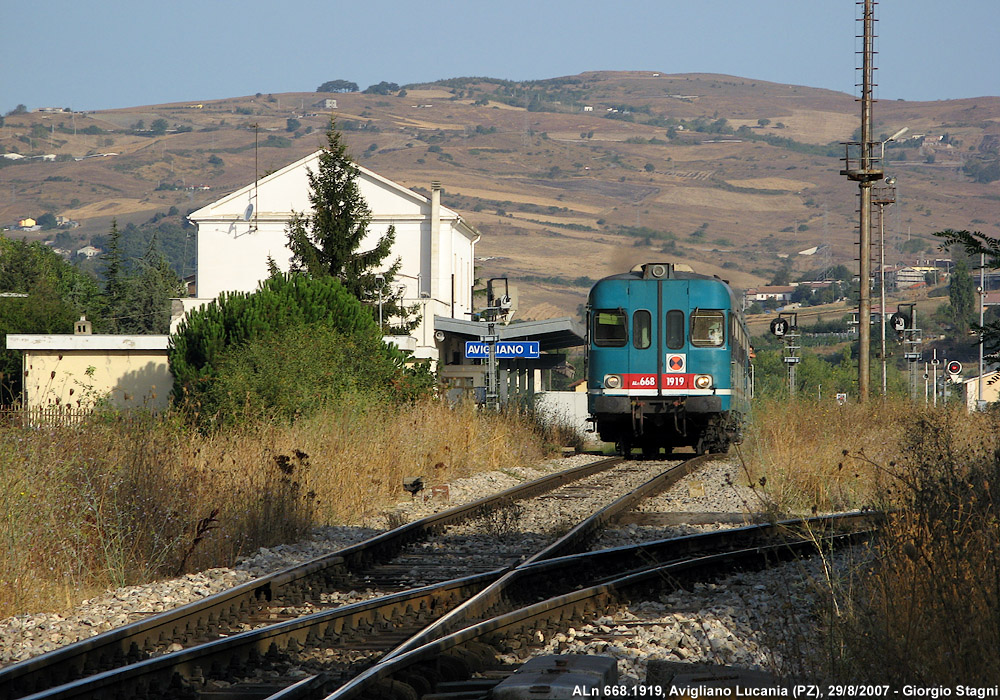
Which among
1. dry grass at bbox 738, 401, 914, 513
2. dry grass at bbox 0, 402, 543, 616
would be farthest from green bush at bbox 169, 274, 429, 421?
dry grass at bbox 738, 401, 914, 513

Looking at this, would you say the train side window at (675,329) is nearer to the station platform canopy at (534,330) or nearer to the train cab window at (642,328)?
the train cab window at (642,328)

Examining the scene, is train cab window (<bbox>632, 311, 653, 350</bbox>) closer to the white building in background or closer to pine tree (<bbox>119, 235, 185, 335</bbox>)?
the white building in background

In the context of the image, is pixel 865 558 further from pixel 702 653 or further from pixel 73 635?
pixel 73 635

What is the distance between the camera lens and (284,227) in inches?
2271

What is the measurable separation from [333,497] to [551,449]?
1392 centimetres

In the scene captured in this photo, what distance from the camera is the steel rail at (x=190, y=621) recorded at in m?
5.92

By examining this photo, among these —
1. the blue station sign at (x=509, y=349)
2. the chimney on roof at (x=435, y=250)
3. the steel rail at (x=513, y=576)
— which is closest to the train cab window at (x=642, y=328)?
the blue station sign at (x=509, y=349)

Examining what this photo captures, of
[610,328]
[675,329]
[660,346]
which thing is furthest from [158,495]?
[675,329]

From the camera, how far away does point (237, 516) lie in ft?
36.2

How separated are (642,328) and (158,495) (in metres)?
12.8

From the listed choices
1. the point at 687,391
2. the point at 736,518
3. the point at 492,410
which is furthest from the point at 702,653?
the point at 492,410

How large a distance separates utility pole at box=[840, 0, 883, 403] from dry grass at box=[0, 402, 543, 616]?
48.3 feet

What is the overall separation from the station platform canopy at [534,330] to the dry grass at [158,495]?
16.0 m

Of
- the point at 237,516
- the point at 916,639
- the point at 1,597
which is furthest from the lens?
the point at 237,516
